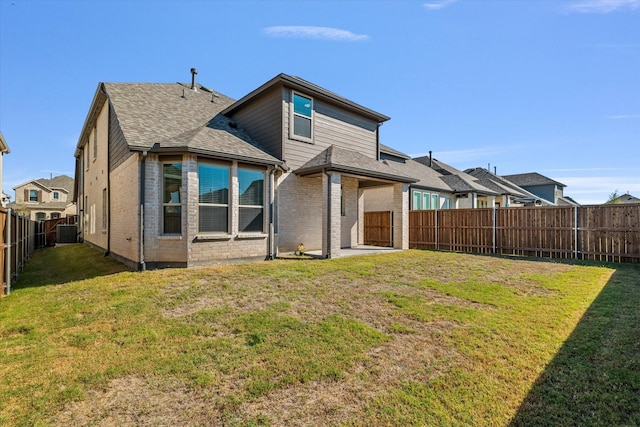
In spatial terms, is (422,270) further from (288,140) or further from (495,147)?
(495,147)

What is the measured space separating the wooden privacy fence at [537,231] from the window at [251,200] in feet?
31.9

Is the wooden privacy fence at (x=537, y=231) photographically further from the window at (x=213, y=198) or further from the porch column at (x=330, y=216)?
the window at (x=213, y=198)

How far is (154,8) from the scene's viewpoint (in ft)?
29.6

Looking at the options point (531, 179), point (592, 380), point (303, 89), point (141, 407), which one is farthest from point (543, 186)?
point (141, 407)

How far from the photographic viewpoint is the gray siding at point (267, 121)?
11.5m

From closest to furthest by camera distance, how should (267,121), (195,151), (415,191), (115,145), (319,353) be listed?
(319,353), (195,151), (115,145), (267,121), (415,191)

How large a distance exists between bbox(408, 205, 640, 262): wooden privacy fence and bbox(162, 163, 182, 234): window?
12.3 m

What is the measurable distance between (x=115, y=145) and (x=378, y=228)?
1282cm

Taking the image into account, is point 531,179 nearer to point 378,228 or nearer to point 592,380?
point 378,228

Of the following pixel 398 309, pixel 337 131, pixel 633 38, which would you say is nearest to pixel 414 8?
pixel 337 131

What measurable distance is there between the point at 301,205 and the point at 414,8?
763 centimetres

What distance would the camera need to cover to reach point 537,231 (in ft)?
41.8

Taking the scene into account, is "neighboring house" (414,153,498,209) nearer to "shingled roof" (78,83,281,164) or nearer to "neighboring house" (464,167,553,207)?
Answer: "neighboring house" (464,167,553,207)

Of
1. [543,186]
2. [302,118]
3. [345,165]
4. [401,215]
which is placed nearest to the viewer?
[345,165]
